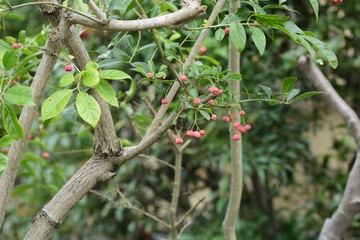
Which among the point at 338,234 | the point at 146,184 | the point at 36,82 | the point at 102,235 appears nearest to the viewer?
the point at 36,82

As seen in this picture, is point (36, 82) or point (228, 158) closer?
point (36, 82)

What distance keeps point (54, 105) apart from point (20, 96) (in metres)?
0.05

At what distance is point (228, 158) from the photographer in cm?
241

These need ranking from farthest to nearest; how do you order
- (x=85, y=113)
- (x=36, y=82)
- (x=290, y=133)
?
(x=290, y=133) < (x=36, y=82) < (x=85, y=113)

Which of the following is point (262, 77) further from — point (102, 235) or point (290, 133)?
point (102, 235)

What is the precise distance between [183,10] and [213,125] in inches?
57.2

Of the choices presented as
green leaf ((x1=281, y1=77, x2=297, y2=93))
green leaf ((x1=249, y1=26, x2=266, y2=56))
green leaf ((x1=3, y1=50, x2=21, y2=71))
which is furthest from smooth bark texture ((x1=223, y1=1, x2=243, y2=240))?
green leaf ((x1=3, y1=50, x2=21, y2=71))

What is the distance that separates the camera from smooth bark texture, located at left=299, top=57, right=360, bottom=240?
168 centimetres

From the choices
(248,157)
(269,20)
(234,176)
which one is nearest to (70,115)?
(269,20)

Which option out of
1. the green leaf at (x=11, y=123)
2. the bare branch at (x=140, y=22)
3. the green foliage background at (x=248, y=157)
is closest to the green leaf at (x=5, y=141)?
the green leaf at (x=11, y=123)

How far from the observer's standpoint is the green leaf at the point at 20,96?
2.99 feet

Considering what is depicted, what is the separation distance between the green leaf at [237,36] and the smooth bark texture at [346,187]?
73 centimetres

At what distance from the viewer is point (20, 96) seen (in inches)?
36.3

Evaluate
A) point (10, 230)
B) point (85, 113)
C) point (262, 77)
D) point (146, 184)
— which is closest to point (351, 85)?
point (262, 77)
